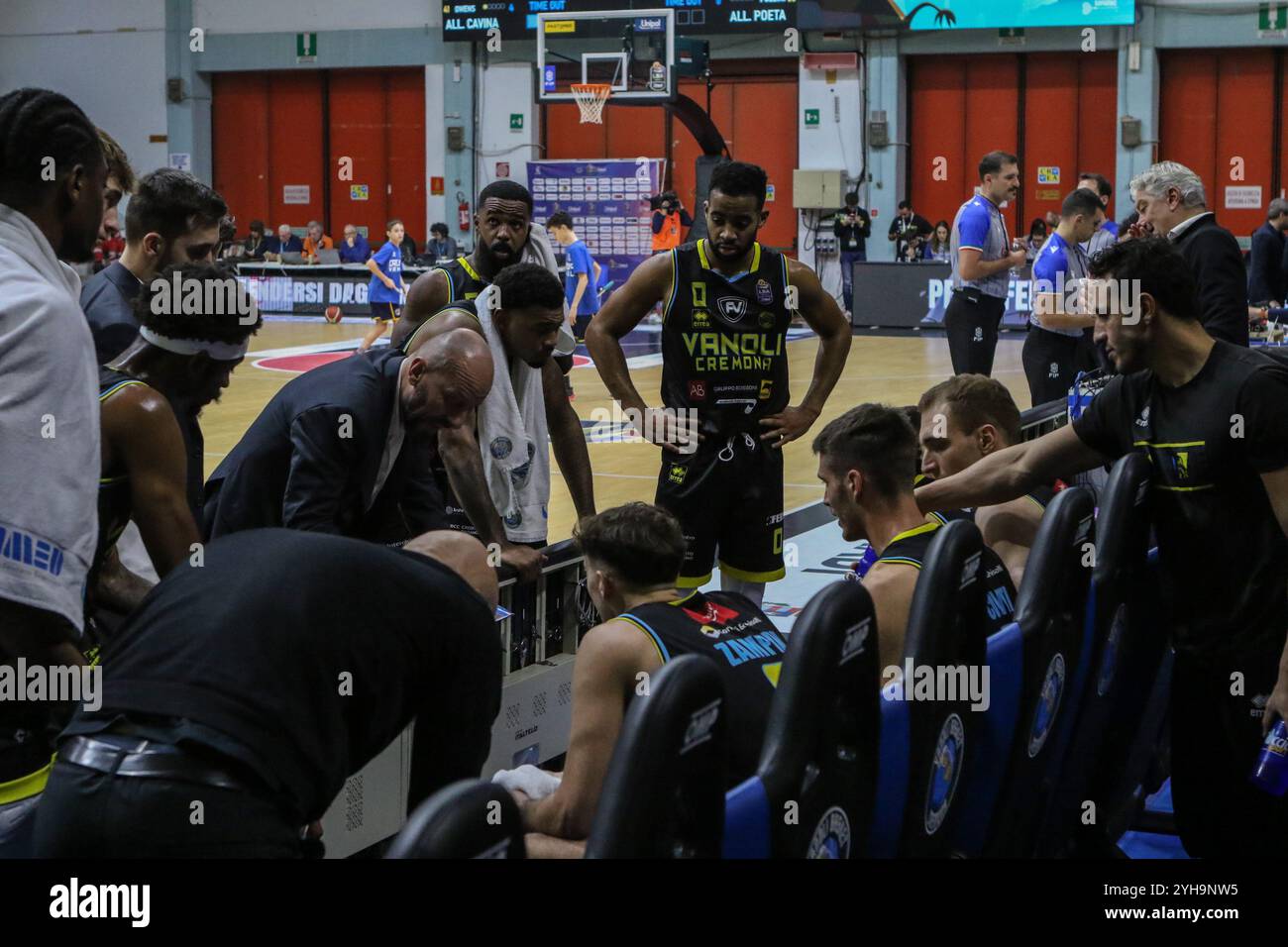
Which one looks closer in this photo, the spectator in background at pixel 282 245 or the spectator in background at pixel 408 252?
the spectator in background at pixel 408 252

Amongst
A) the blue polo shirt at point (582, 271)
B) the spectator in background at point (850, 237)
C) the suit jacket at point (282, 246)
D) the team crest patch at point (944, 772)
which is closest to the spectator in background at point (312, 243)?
the suit jacket at point (282, 246)

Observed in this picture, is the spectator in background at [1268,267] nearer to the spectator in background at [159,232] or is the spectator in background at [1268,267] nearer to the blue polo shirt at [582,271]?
the blue polo shirt at [582,271]

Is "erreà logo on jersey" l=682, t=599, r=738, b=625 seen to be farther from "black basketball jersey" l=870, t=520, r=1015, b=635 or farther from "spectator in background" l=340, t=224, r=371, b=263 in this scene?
"spectator in background" l=340, t=224, r=371, b=263

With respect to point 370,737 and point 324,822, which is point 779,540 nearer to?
point 324,822

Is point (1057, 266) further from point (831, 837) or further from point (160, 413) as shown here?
point (160, 413)

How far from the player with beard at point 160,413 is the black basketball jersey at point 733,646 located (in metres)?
0.92

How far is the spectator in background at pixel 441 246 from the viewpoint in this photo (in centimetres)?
2531

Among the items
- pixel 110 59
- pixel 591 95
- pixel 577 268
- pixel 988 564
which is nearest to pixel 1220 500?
pixel 988 564

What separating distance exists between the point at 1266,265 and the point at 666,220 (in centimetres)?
1115

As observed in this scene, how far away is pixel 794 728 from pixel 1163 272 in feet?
6.01

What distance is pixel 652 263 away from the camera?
5.90 m

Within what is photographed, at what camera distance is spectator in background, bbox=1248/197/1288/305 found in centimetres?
1341
